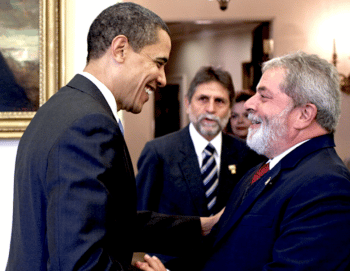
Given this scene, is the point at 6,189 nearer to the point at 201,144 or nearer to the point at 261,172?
the point at 201,144

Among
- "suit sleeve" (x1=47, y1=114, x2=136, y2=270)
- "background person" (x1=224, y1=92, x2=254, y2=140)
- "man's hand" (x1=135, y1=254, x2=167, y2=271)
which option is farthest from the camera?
"background person" (x1=224, y1=92, x2=254, y2=140)

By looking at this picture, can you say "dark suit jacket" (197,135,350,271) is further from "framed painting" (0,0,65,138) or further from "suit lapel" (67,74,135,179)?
"framed painting" (0,0,65,138)

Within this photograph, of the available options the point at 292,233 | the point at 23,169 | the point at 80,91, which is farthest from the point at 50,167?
the point at 292,233

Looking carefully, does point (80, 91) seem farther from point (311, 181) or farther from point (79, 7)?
point (79, 7)

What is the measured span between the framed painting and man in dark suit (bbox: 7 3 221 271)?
0.78 meters

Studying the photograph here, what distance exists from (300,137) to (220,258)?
24.2 inches

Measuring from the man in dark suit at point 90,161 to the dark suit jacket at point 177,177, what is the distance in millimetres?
882

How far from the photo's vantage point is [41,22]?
196cm

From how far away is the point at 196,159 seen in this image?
224 cm

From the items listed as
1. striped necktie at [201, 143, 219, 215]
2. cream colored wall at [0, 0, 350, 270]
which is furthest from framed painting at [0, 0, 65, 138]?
cream colored wall at [0, 0, 350, 270]

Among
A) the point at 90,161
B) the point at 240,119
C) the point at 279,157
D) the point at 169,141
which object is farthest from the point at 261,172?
the point at 240,119

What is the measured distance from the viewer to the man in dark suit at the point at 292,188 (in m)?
1.20

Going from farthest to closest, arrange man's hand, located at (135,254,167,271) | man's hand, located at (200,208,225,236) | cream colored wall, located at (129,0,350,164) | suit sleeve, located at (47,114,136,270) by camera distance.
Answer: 1. cream colored wall, located at (129,0,350,164)
2. man's hand, located at (200,208,225,236)
3. man's hand, located at (135,254,167,271)
4. suit sleeve, located at (47,114,136,270)

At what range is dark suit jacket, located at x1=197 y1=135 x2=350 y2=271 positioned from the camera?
1.20m
